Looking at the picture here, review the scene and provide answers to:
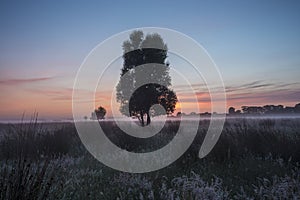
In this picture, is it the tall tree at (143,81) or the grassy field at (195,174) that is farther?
the tall tree at (143,81)

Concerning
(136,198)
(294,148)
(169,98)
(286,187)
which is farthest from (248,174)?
(169,98)

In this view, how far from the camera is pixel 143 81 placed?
27.3 metres

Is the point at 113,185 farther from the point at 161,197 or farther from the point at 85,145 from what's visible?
the point at 85,145

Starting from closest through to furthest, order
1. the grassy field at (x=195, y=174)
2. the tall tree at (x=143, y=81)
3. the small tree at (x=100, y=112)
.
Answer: the grassy field at (x=195, y=174)
the tall tree at (x=143, y=81)
the small tree at (x=100, y=112)

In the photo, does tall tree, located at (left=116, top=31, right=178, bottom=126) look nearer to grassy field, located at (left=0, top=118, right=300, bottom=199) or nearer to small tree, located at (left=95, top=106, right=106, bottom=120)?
grassy field, located at (left=0, top=118, right=300, bottom=199)

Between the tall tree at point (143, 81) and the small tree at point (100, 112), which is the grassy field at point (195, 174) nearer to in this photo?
the tall tree at point (143, 81)

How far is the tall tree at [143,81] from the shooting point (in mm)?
27219

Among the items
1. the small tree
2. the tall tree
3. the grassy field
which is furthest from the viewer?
the small tree

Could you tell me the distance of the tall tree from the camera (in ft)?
89.3

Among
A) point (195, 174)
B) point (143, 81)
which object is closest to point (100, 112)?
point (143, 81)

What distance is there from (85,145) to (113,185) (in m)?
6.07

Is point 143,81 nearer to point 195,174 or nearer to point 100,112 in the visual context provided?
point 195,174

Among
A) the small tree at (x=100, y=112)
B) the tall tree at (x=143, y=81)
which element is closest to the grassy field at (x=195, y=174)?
the tall tree at (x=143, y=81)

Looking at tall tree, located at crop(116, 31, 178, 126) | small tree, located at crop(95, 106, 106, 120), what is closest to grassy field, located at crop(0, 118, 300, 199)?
tall tree, located at crop(116, 31, 178, 126)
